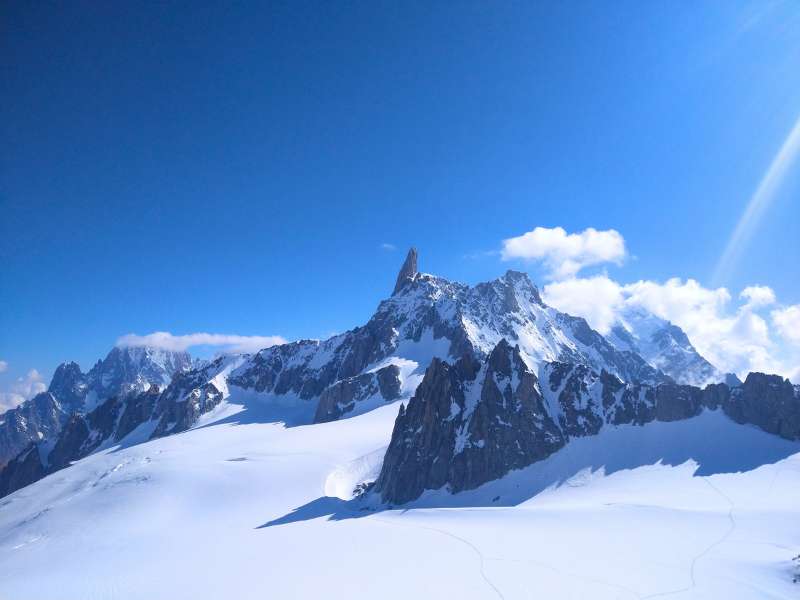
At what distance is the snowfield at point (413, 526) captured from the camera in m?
28.3

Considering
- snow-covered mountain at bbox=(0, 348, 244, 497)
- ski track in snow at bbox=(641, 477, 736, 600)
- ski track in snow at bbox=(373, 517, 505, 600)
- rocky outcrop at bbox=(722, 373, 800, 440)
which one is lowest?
ski track in snow at bbox=(641, 477, 736, 600)

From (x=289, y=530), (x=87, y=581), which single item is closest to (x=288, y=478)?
(x=289, y=530)

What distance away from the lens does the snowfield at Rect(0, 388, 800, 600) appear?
92.7ft

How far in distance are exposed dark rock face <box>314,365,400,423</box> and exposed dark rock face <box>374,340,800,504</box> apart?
216 feet

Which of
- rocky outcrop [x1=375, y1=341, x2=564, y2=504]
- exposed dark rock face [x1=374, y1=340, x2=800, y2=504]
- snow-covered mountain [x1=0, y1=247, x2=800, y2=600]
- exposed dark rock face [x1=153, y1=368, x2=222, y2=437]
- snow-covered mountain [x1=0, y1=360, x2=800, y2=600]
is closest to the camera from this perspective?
snow-covered mountain [x1=0, y1=360, x2=800, y2=600]

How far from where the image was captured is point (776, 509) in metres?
48.1

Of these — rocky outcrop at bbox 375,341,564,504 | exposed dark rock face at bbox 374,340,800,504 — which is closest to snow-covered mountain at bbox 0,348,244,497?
rocky outcrop at bbox 375,341,564,504

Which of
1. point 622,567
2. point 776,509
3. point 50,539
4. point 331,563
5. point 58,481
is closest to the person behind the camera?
point 622,567

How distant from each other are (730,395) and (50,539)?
397 ft

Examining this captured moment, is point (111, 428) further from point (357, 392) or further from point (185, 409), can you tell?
point (357, 392)

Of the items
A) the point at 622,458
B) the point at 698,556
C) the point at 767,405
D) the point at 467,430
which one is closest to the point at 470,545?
the point at 698,556

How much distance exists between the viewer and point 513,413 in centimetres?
8162

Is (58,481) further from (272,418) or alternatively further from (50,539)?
(272,418)

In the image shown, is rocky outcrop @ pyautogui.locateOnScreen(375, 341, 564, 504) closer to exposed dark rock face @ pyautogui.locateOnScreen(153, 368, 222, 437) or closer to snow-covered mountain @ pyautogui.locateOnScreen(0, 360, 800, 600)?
snow-covered mountain @ pyautogui.locateOnScreen(0, 360, 800, 600)
